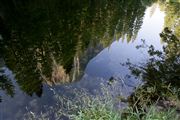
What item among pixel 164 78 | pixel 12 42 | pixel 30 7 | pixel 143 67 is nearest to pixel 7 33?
pixel 12 42

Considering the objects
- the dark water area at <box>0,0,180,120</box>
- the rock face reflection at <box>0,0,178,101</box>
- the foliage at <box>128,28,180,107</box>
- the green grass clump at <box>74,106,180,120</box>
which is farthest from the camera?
the rock face reflection at <box>0,0,178,101</box>

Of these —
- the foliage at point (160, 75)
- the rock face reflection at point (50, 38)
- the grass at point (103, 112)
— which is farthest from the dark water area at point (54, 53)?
the grass at point (103, 112)

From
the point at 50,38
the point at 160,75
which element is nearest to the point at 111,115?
the point at 160,75

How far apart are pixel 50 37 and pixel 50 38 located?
0.33 ft

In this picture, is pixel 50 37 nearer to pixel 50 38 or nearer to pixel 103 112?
pixel 50 38

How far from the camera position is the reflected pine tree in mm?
10883

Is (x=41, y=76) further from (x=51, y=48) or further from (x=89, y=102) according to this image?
(x=89, y=102)

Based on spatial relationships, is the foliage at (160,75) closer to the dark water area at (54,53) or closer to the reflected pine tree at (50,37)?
the dark water area at (54,53)

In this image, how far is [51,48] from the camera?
40.1 ft

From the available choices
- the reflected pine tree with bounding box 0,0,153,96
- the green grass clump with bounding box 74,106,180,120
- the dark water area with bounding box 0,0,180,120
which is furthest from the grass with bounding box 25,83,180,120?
the reflected pine tree with bounding box 0,0,153,96

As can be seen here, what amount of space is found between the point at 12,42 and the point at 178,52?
4.56m

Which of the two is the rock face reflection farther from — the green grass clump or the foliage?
the green grass clump

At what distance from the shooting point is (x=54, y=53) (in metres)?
12.0

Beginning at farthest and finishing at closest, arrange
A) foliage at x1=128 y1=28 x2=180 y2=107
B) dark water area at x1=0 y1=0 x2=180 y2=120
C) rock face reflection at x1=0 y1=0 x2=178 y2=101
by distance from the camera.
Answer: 1. rock face reflection at x1=0 y1=0 x2=178 y2=101
2. dark water area at x1=0 y1=0 x2=180 y2=120
3. foliage at x1=128 y1=28 x2=180 y2=107
